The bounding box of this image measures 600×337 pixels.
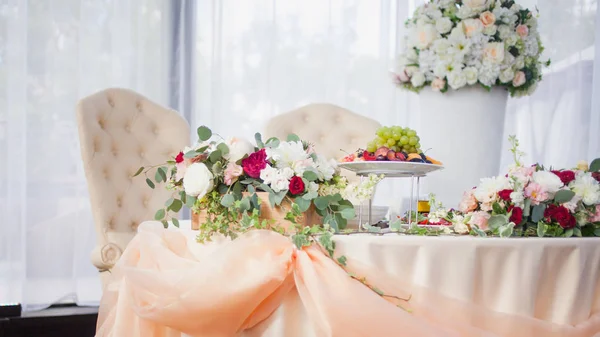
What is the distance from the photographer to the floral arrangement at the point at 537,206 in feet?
5.56

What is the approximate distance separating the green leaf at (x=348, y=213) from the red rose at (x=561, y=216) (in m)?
0.47

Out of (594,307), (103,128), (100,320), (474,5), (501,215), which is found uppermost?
(474,5)

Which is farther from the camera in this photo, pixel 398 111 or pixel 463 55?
pixel 398 111

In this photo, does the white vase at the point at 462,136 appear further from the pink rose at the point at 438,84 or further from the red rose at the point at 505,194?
the red rose at the point at 505,194

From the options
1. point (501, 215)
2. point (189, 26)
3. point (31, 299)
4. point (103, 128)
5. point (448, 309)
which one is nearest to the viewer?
point (448, 309)

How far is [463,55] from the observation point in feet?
7.86

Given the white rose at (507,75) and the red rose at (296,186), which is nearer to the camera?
the red rose at (296,186)

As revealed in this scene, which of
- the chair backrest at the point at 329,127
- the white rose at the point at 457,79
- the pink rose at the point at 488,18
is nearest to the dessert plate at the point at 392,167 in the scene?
the white rose at the point at 457,79

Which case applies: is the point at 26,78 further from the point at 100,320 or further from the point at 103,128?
the point at 100,320

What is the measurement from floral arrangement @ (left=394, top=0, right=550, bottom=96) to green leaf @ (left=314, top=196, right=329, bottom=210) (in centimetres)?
96

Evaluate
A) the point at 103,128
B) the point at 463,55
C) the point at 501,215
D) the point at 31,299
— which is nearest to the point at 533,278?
the point at 501,215

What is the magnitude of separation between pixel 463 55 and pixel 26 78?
8.12 feet

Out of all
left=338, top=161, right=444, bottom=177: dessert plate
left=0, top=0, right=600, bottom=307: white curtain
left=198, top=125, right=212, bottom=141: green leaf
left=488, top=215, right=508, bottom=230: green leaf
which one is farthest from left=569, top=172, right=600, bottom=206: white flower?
left=0, top=0, right=600, bottom=307: white curtain

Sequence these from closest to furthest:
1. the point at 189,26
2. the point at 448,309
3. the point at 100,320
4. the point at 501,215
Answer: the point at 448,309
the point at 501,215
the point at 100,320
the point at 189,26
